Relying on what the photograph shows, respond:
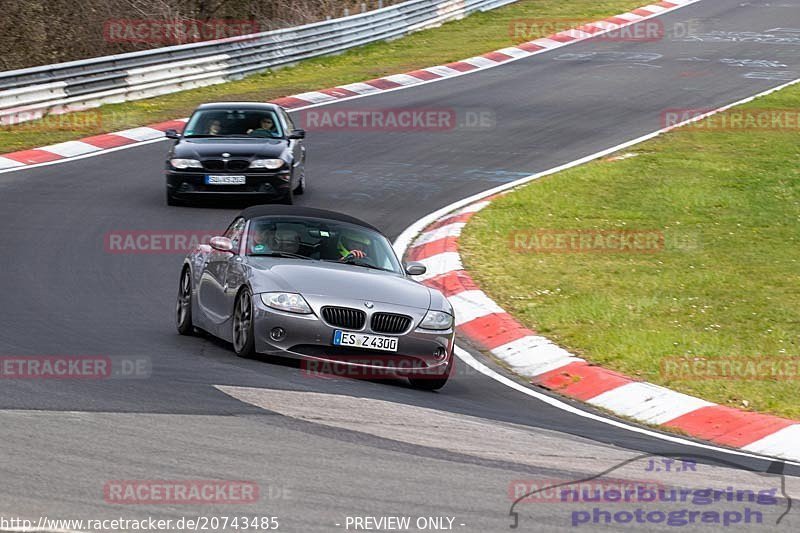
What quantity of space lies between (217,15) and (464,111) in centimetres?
1187

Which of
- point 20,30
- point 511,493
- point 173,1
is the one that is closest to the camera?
point 511,493

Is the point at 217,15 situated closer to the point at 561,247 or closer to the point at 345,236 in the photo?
the point at 561,247

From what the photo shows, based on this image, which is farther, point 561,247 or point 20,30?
point 20,30

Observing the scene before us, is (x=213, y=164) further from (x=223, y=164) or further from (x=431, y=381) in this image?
(x=431, y=381)

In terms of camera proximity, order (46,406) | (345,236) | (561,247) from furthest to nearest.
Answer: (561,247)
(345,236)
(46,406)

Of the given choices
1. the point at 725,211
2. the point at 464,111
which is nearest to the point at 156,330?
the point at 725,211

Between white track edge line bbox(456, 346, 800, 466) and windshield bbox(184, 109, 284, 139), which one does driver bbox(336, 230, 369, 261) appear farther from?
windshield bbox(184, 109, 284, 139)

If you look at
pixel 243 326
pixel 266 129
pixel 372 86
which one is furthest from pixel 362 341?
pixel 372 86

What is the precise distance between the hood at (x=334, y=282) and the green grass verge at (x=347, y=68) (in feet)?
41.3

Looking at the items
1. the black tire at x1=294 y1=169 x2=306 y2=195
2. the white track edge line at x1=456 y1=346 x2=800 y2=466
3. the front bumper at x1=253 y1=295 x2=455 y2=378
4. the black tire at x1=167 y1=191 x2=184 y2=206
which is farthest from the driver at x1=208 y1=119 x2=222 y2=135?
the front bumper at x1=253 y1=295 x2=455 y2=378

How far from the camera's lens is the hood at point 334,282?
1048 cm

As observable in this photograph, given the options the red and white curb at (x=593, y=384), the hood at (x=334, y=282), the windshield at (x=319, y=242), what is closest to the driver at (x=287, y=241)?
the windshield at (x=319, y=242)

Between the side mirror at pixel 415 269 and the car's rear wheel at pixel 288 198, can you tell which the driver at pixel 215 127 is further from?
the side mirror at pixel 415 269

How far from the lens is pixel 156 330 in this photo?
39.2ft
